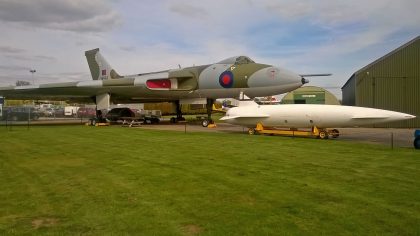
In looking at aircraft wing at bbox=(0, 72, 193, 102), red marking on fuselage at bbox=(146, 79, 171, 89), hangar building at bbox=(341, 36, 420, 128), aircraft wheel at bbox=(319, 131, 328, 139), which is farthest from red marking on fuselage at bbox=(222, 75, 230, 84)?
hangar building at bbox=(341, 36, 420, 128)

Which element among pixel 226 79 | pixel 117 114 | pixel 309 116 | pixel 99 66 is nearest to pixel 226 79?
pixel 226 79

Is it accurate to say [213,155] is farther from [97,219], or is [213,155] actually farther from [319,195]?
[97,219]

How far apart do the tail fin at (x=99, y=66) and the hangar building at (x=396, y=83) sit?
69.3 feet

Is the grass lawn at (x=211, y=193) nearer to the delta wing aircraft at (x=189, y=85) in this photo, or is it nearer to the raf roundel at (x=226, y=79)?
the delta wing aircraft at (x=189, y=85)

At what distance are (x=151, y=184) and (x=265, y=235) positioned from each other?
322 cm

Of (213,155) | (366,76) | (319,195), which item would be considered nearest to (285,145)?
(213,155)

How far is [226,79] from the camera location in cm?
2270

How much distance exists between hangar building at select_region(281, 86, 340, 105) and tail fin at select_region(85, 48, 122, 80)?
2990 centimetres

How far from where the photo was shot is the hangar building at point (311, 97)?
54.0 metres

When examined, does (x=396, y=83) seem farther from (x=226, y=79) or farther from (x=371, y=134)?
(x=226, y=79)

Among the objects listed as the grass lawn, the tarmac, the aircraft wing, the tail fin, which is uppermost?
the tail fin

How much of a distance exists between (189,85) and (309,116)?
10040 millimetres

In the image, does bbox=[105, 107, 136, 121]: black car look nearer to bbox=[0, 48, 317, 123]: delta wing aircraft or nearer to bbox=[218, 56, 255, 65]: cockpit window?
bbox=[0, 48, 317, 123]: delta wing aircraft

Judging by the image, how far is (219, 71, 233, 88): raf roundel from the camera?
22547 millimetres
